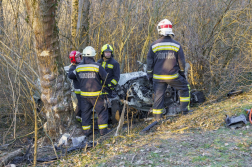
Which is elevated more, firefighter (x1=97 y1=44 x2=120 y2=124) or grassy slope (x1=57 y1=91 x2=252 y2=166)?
firefighter (x1=97 y1=44 x2=120 y2=124)

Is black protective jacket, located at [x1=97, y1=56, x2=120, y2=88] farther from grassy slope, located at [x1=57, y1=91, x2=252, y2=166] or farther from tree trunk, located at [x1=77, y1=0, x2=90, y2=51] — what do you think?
grassy slope, located at [x1=57, y1=91, x2=252, y2=166]

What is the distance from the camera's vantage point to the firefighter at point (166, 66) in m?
5.01

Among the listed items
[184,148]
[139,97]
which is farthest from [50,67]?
[184,148]

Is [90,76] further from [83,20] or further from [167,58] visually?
[83,20]

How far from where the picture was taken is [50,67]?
180 inches

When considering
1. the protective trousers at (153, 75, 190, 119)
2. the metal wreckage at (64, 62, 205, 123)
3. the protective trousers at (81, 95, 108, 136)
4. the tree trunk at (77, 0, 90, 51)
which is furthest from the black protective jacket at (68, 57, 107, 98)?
the tree trunk at (77, 0, 90, 51)

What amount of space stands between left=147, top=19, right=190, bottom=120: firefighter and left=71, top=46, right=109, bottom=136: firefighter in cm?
115

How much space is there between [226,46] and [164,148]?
14.2 feet

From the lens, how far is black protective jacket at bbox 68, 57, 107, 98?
4.90m

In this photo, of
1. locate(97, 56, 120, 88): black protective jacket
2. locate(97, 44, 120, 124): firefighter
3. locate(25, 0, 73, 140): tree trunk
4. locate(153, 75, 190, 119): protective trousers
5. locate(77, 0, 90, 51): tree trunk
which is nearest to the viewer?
locate(25, 0, 73, 140): tree trunk

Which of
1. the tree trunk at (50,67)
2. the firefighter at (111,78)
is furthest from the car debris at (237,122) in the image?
the tree trunk at (50,67)

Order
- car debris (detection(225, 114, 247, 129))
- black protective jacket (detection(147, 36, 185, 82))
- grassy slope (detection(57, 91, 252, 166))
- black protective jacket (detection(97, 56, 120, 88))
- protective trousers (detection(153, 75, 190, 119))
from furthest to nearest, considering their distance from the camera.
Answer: black protective jacket (detection(97, 56, 120, 88))
protective trousers (detection(153, 75, 190, 119))
black protective jacket (detection(147, 36, 185, 82))
car debris (detection(225, 114, 247, 129))
grassy slope (detection(57, 91, 252, 166))

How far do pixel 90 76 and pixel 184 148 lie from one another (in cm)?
258

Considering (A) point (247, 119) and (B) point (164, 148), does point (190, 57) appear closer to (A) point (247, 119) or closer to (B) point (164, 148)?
(A) point (247, 119)
